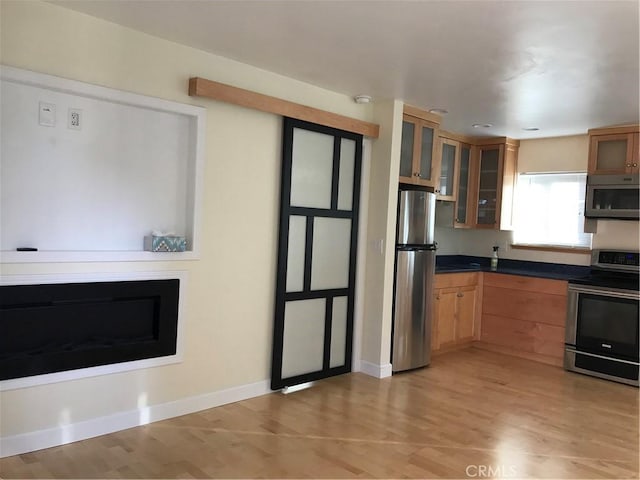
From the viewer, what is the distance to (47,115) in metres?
2.77

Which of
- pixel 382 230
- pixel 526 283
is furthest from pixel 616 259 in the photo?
pixel 382 230

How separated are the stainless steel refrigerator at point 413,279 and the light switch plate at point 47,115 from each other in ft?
8.84

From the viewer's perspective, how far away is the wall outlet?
9.35 feet

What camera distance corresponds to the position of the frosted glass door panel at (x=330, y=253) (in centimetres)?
410

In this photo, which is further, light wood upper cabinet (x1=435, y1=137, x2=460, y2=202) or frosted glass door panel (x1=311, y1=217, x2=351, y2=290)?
light wood upper cabinet (x1=435, y1=137, x2=460, y2=202)

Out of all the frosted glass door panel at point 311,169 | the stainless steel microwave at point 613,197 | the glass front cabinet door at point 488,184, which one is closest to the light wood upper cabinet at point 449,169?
the glass front cabinet door at point 488,184

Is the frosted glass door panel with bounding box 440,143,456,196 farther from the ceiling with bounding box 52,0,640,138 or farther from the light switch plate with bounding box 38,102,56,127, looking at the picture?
the light switch plate with bounding box 38,102,56,127

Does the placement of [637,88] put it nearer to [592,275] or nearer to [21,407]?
[592,275]

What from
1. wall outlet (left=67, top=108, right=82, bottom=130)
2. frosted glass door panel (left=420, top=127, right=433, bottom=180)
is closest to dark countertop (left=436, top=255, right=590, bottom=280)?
frosted glass door panel (left=420, top=127, right=433, bottom=180)

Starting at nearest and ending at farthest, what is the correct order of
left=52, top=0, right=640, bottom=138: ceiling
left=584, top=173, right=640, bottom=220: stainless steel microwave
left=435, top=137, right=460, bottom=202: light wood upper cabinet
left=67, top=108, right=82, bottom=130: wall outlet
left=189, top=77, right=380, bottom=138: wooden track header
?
left=52, top=0, right=640, bottom=138: ceiling < left=67, top=108, right=82, bottom=130: wall outlet < left=189, top=77, right=380, bottom=138: wooden track header < left=584, top=173, right=640, bottom=220: stainless steel microwave < left=435, top=137, right=460, bottom=202: light wood upper cabinet

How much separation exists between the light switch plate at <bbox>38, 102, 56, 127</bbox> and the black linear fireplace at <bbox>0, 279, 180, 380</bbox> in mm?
859

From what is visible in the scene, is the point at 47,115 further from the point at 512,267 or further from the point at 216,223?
the point at 512,267

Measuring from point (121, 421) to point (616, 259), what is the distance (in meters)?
4.48

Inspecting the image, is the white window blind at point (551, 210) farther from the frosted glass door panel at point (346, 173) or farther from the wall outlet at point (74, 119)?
the wall outlet at point (74, 119)
